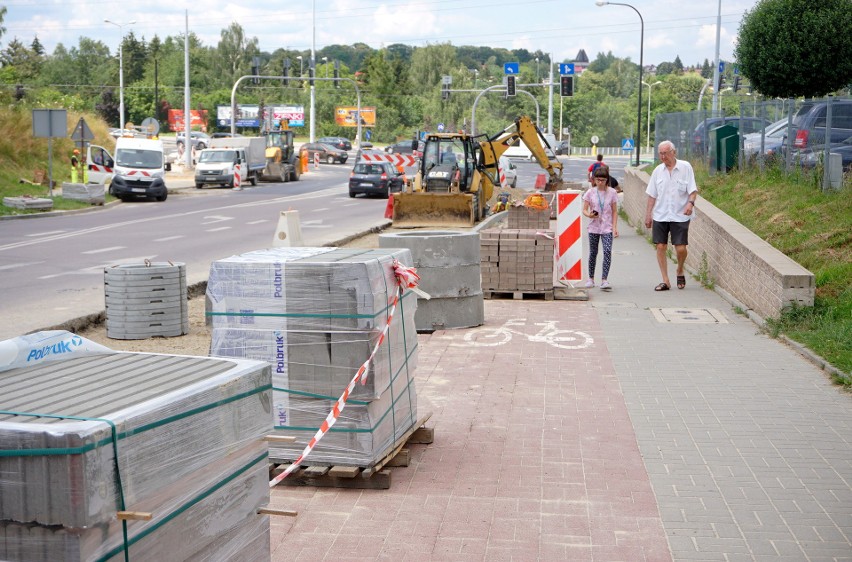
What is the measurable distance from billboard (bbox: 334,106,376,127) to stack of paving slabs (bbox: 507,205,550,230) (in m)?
93.5

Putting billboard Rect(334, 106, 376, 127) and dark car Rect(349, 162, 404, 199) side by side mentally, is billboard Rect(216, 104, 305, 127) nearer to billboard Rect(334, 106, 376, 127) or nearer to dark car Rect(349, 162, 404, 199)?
billboard Rect(334, 106, 376, 127)

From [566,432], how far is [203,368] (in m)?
4.27

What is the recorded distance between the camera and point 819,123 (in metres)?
17.9

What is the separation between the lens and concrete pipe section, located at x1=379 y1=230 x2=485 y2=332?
11.8 meters

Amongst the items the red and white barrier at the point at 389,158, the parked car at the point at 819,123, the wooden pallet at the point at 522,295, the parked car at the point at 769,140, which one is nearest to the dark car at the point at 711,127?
the parked car at the point at 769,140

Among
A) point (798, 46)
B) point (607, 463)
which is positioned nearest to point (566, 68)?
point (798, 46)

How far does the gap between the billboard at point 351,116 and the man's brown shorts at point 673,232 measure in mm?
104755

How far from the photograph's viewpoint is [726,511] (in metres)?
6.11

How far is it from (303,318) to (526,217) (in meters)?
20.4

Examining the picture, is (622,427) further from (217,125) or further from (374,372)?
(217,125)

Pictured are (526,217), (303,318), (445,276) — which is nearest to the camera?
(303,318)

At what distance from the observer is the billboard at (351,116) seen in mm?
118781

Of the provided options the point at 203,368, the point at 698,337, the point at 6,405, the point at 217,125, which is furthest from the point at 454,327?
the point at 217,125

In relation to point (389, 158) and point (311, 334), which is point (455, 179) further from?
point (311, 334)
